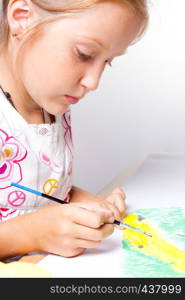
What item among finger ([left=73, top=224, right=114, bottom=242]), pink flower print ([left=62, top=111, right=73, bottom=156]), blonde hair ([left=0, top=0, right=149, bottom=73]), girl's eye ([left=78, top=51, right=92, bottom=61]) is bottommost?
finger ([left=73, top=224, right=114, bottom=242])

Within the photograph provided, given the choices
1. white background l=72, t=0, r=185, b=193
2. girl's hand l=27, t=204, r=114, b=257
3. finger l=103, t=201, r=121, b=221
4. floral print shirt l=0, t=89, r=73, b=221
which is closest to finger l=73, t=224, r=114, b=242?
girl's hand l=27, t=204, r=114, b=257

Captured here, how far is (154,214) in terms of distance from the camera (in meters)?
1.03

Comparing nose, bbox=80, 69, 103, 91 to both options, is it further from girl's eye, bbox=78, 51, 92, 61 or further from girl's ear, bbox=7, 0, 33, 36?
girl's ear, bbox=7, 0, 33, 36

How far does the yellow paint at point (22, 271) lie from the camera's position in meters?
0.75

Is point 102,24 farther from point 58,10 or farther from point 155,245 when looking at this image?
point 155,245

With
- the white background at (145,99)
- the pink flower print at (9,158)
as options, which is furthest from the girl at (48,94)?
the white background at (145,99)

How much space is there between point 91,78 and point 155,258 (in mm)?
328

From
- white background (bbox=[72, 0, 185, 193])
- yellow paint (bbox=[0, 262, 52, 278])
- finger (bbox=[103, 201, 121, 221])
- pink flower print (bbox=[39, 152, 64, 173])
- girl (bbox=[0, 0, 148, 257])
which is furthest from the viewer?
white background (bbox=[72, 0, 185, 193])

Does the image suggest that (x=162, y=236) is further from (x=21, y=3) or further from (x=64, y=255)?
(x=21, y=3)

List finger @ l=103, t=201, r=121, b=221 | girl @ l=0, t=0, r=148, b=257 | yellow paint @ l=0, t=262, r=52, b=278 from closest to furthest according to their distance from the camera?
1. yellow paint @ l=0, t=262, r=52, b=278
2. girl @ l=0, t=0, r=148, b=257
3. finger @ l=103, t=201, r=121, b=221

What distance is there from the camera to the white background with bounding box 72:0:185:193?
1.82 meters

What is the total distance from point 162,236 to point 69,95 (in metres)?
0.31

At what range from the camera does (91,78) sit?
916mm

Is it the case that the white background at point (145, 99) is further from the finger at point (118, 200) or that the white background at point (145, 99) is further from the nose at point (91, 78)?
the nose at point (91, 78)
